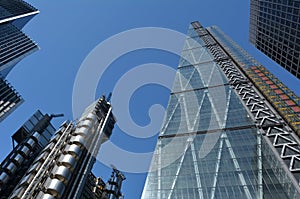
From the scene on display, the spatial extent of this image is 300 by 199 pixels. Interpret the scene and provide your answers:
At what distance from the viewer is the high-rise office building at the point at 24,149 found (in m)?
29.2

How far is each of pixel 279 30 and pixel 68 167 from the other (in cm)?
5678

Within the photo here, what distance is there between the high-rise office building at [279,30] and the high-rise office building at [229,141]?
9.56 m

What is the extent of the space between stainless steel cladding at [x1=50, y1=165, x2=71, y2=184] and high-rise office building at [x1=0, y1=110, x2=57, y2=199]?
8773 mm

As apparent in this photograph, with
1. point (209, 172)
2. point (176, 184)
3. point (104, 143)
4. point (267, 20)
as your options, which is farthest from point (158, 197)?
point (267, 20)

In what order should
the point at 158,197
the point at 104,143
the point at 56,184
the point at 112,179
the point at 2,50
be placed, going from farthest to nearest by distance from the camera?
the point at 2,50 < the point at 104,143 < the point at 112,179 < the point at 158,197 < the point at 56,184

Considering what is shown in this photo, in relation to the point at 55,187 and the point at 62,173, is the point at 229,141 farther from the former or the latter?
the point at 55,187

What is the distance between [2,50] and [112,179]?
5768 cm

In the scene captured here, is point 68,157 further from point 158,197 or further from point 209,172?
point 209,172

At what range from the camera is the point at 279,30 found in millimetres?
58031


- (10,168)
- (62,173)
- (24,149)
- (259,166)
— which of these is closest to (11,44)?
(24,149)

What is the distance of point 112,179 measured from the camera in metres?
34.3

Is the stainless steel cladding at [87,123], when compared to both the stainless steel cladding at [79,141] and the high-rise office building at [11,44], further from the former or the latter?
the high-rise office building at [11,44]

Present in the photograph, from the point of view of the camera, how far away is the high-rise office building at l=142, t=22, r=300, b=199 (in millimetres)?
22531

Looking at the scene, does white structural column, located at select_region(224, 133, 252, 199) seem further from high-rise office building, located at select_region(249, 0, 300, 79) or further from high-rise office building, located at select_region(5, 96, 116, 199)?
high-rise office building, located at select_region(249, 0, 300, 79)
